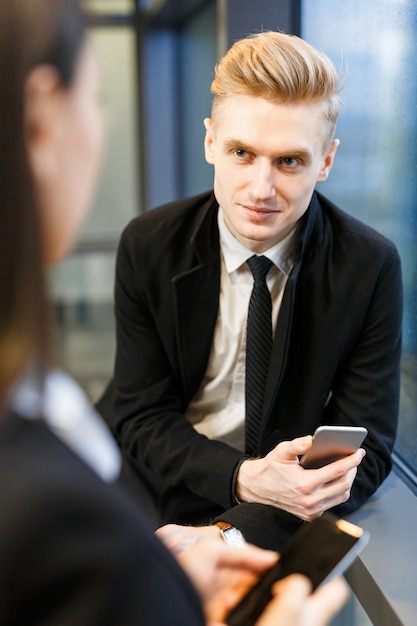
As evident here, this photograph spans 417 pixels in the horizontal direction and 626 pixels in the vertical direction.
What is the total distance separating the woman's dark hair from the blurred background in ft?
0.24

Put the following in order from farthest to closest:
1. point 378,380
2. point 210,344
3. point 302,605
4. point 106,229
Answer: point 106,229 < point 210,344 < point 378,380 < point 302,605

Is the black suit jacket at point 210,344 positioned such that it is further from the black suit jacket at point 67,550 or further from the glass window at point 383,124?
the black suit jacket at point 67,550

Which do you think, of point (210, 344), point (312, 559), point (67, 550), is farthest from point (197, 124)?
point (67, 550)

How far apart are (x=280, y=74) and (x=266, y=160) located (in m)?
0.16

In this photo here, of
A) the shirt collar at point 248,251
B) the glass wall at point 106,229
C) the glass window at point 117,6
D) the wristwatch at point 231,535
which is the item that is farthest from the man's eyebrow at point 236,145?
the glass window at point 117,6

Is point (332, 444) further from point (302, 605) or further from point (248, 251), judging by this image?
point (302, 605)

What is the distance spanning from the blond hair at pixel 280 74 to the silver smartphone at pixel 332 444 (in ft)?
2.03

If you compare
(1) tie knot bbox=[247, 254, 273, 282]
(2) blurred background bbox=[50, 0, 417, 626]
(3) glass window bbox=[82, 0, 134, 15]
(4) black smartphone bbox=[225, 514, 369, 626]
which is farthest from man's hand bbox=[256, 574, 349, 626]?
(3) glass window bbox=[82, 0, 134, 15]

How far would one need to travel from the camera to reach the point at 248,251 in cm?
167

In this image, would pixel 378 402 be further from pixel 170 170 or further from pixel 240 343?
pixel 170 170

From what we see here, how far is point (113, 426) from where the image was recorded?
191cm

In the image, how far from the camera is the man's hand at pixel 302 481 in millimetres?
1385

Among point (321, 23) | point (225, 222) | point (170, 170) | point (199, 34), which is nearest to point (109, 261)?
point (170, 170)

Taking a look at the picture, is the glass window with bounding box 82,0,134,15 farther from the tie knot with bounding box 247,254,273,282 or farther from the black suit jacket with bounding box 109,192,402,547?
the tie knot with bounding box 247,254,273,282
